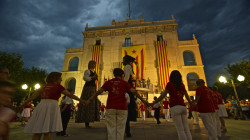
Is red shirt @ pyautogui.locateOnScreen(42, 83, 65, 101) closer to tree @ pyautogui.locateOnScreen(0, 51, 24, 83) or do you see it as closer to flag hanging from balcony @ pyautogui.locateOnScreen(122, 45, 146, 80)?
flag hanging from balcony @ pyautogui.locateOnScreen(122, 45, 146, 80)

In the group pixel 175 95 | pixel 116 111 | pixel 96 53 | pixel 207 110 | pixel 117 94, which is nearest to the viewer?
pixel 116 111

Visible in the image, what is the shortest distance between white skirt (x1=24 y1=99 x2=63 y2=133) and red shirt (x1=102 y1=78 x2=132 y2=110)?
3.45 feet

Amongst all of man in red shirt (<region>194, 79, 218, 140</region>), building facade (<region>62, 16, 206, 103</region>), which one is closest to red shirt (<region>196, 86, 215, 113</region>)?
man in red shirt (<region>194, 79, 218, 140</region>)

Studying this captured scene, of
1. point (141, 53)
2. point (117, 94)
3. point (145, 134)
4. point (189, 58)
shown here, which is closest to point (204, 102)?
point (145, 134)

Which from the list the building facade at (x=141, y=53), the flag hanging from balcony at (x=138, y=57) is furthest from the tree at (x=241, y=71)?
the flag hanging from balcony at (x=138, y=57)

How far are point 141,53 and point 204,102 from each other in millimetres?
16449

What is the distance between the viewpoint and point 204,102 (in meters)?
3.13

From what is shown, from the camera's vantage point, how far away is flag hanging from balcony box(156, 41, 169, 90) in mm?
18297

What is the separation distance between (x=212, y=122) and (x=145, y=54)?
17.8m

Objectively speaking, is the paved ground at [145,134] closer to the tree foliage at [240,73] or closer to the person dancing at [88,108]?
the person dancing at [88,108]

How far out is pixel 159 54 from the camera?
1989 cm

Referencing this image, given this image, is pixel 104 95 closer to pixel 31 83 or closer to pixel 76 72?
pixel 76 72

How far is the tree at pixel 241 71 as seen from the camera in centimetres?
1574

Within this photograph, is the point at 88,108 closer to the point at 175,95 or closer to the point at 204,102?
the point at 175,95
